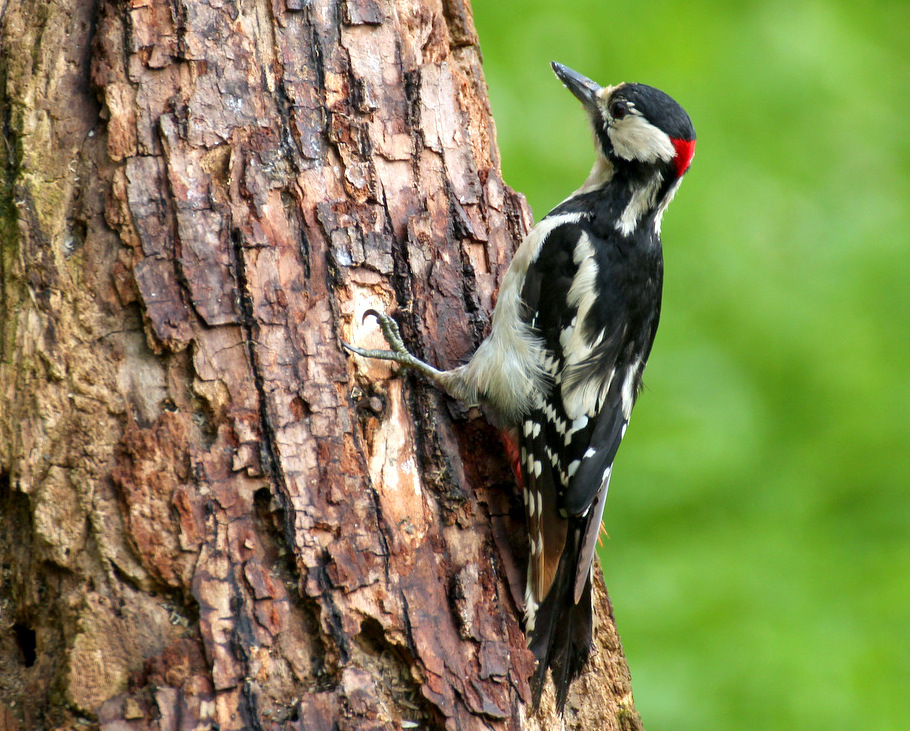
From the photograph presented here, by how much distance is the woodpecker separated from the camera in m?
2.50

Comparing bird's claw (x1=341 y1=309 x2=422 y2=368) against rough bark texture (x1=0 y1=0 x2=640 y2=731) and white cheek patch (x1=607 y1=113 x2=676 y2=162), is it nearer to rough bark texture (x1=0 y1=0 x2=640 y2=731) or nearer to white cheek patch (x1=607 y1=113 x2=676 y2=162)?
rough bark texture (x1=0 y1=0 x2=640 y2=731)

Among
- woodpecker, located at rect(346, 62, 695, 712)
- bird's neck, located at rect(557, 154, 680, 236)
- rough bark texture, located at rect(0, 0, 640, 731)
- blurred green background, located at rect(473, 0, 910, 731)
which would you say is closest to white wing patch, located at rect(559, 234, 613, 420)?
woodpecker, located at rect(346, 62, 695, 712)

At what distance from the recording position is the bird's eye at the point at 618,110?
3.29 metres

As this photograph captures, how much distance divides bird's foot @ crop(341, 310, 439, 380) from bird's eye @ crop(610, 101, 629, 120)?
4.15 ft

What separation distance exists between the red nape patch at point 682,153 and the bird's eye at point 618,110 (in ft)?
0.71

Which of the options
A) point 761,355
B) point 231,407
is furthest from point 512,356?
point 761,355

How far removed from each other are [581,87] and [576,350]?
1100 mm

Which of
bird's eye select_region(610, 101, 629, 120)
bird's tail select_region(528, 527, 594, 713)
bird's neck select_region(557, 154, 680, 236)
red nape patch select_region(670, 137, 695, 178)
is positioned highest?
bird's eye select_region(610, 101, 629, 120)

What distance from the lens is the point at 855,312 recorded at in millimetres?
4754

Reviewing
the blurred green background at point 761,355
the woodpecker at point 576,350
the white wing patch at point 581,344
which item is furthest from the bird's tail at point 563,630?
the blurred green background at point 761,355

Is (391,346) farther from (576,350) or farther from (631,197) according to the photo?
(631,197)

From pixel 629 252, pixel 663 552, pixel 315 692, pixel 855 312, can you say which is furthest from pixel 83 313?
pixel 855 312

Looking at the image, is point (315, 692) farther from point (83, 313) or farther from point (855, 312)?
point (855, 312)

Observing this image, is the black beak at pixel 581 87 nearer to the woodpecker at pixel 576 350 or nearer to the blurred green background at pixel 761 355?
the woodpecker at pixel 576 350
